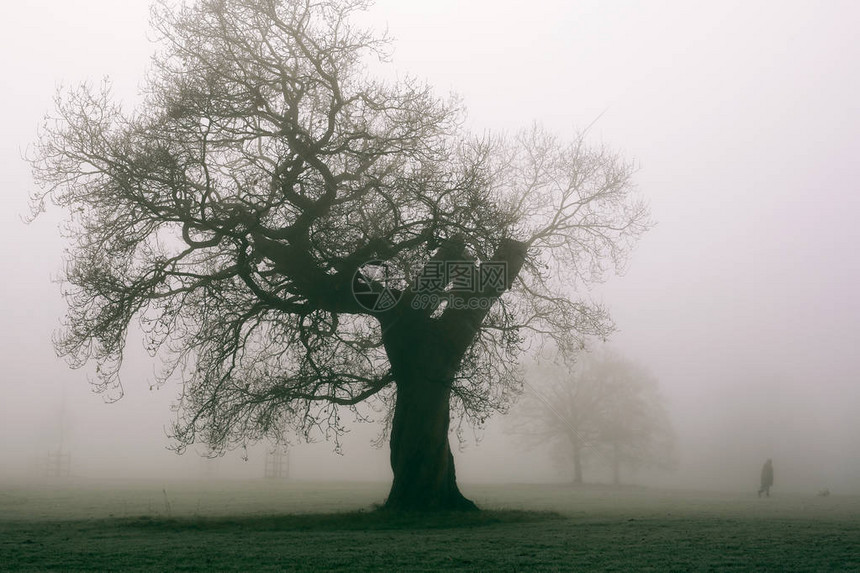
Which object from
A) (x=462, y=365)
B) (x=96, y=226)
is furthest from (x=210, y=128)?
(x=462, y=365)

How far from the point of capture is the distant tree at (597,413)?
186 ft

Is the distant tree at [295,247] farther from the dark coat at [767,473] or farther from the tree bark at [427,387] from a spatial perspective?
the dark coat at [767,473]

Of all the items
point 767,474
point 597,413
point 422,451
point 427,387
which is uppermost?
point 597,413

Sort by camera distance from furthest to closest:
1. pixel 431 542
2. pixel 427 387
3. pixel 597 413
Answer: pixel 597 413 → pixel 427 387 → pixel 431 542

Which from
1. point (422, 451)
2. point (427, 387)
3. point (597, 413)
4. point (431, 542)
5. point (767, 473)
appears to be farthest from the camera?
point (597, 413)

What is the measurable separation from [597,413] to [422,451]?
38.9 m

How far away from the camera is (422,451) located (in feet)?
67.4

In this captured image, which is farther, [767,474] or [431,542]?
[767,474]

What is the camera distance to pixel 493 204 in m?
19.0

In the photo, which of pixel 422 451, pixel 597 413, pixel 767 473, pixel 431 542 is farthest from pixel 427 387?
pixel 597 413

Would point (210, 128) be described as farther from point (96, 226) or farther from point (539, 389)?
point (539, 389)

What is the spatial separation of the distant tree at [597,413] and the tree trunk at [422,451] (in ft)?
115

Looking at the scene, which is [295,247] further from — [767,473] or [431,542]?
[767,473]

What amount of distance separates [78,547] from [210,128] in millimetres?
10240
